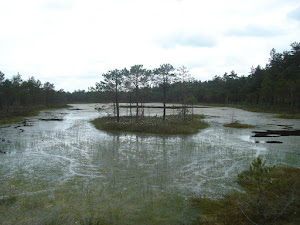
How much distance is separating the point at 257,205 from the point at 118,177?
4976 mm

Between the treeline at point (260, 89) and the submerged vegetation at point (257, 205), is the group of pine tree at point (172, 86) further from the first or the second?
the submerged vegetation at point (257, 205)

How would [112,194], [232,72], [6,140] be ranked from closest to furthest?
1. [112,194]
2. [6,140]
3. [232,72]

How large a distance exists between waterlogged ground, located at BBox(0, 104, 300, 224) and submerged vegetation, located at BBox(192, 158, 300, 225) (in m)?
0.50

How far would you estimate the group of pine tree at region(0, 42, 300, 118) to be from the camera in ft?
85.8

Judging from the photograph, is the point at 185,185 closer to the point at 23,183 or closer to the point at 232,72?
the point at 23,183

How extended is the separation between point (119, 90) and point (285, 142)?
1790cm

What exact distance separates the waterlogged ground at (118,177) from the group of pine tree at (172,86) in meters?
12.3

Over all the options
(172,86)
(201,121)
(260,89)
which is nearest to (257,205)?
(201,121)

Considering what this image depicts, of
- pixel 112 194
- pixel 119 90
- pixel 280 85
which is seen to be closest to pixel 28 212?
pixel 112 194

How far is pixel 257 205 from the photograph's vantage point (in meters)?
5.45

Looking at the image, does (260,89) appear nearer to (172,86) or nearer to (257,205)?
(172,86)

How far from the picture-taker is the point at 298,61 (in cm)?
5272

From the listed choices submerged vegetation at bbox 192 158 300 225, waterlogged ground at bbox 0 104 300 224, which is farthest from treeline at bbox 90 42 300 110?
submerged vegetation at bbox 192 158 300 225

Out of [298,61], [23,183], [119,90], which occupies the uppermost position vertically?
[298,61]
